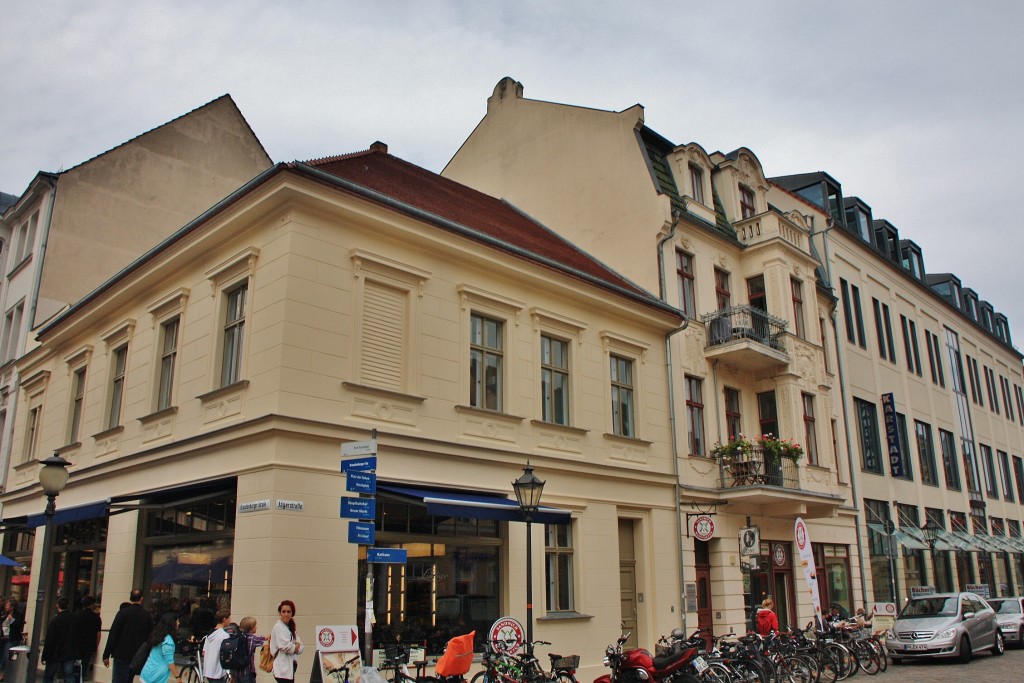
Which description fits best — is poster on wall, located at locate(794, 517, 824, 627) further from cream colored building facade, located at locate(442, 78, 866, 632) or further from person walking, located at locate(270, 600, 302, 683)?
person walking, located at locate(270, 600, 302, 683)

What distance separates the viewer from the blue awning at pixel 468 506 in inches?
513

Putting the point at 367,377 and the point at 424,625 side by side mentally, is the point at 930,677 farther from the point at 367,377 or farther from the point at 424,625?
the point at 367,377

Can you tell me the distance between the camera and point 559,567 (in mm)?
16422

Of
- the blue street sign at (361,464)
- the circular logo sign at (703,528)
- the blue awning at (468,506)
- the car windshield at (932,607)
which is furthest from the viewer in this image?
the car windshield at (932,607)

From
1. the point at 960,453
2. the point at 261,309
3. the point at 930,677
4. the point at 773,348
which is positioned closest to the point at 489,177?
the point at 773,348

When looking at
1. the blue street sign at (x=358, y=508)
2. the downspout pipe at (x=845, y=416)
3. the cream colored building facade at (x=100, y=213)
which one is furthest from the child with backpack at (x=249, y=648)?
the downspout pipe at (x=845, y=416)

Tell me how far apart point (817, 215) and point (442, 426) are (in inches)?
743

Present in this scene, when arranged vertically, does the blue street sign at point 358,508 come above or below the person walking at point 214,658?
above

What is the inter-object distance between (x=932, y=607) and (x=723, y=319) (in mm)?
8385

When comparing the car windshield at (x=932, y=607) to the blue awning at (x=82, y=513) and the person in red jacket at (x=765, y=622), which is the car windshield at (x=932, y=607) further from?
the blue awning at (x=82, y=513)

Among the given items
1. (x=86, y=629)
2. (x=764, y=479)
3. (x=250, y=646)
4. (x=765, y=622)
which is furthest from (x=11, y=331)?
(x=765, y=622)

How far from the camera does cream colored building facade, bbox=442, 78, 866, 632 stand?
20.4m

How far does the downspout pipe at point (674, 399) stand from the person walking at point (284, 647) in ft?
32.5

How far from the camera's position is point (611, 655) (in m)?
12.5
